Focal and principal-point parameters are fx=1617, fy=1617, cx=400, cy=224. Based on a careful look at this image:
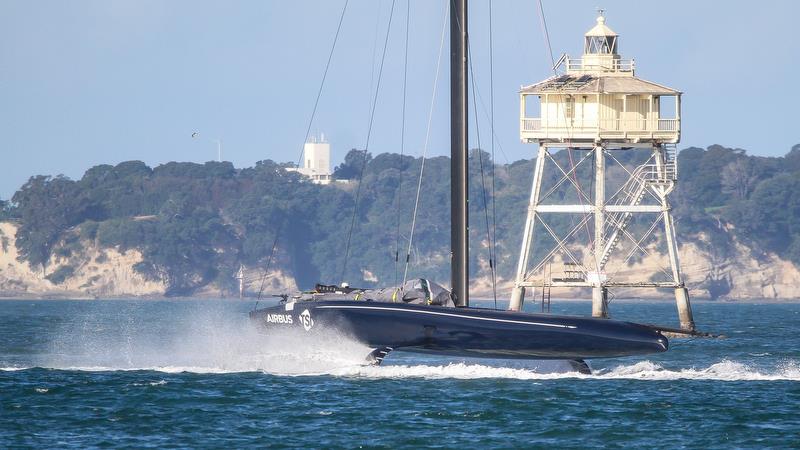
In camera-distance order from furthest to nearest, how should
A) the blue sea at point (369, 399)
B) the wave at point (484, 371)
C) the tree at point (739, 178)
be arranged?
the tree at point (739, 178), the wave at point (484, 371), the blue sea at point (369, 399)

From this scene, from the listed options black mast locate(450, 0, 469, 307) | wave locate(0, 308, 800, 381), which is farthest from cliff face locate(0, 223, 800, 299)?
black mast locate(450, 0, 469, 307)

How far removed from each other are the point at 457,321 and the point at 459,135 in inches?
192

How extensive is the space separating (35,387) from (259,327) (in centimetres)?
547

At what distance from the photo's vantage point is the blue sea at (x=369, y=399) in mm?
25969

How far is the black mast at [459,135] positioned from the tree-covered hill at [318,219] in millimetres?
111070

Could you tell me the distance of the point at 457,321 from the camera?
31750mm

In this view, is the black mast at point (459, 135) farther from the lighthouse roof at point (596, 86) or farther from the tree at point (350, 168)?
the tree at point (350, 168)

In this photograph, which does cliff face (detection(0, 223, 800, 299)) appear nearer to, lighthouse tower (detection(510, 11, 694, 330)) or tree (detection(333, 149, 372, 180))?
tree (detection(333, 149, 372, 180))

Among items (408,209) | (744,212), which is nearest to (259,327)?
(744,212)

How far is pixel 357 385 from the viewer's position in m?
32.6

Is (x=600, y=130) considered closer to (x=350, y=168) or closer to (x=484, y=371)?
(x=484, y=371)

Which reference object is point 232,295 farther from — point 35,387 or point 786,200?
point 35,387

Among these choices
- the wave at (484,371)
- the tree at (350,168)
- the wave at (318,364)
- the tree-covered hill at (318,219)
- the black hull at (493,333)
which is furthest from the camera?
the tree at (350,168)

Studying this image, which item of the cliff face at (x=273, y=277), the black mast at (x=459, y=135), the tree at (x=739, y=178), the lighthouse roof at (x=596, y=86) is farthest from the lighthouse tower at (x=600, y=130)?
the tree at (x=739, y=178)
